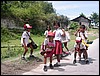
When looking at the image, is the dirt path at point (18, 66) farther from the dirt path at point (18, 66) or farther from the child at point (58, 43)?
the child at point (58, 43)

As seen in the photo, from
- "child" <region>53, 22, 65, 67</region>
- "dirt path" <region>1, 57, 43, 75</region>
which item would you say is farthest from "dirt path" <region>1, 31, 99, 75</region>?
"child" <region>53, 22, 65, 67</region>

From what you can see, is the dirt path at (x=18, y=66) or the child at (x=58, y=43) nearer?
the dirt path at (x=18, y=66)

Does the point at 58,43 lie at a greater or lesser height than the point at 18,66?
greater

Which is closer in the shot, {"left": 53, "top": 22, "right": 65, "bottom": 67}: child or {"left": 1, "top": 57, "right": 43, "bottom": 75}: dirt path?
{"left": 1, "top": 57, "right": 43, "bottom": 75}: dirt path

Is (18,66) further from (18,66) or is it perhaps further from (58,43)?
(58,43)

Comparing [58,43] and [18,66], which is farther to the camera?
[58,43]

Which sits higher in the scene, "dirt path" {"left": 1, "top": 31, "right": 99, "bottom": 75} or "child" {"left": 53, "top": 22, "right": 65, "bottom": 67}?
"child" {"left": 53, "top": 22, "right": 65, "bottom": 67}

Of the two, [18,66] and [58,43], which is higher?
[58,43]

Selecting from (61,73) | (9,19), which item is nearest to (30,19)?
(9,19)

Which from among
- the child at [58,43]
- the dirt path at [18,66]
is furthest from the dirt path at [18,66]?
the child at [58,43]

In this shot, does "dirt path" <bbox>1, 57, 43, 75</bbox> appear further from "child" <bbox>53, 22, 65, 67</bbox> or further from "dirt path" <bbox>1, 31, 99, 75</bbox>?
"child" <bbox>53, 22, 65, 67</bbox>

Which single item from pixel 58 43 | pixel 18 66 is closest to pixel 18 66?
pixel 18 66

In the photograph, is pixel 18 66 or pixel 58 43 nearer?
pixel 18 66

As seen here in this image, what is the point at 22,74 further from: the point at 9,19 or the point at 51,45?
the point at 9,19
